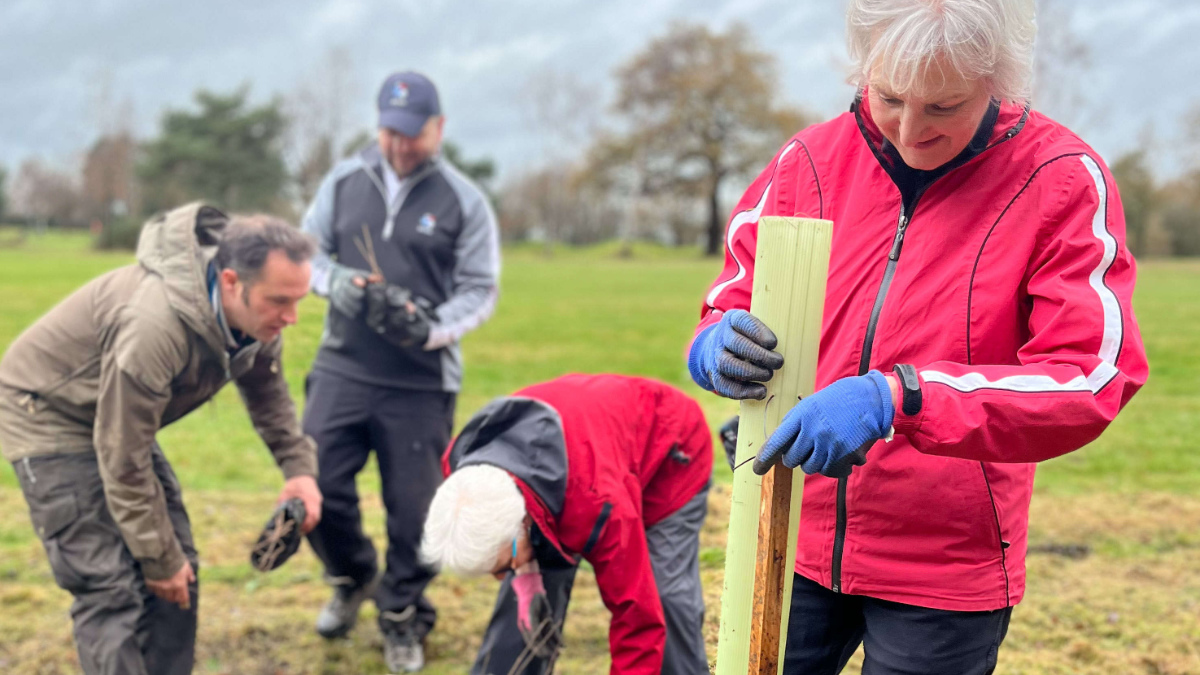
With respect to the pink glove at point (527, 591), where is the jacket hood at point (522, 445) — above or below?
above

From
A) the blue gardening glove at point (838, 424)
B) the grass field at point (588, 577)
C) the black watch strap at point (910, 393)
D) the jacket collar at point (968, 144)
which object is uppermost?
the jacket collar at point (968, 144)

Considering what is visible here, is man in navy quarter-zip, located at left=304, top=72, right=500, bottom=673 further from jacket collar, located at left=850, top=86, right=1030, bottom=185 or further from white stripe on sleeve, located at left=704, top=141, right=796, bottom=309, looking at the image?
jacket collar, located at left=850, top=86, right=1030, bottom=185

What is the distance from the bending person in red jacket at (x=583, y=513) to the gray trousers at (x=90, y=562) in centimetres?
101

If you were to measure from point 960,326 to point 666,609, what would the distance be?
5.25 ft

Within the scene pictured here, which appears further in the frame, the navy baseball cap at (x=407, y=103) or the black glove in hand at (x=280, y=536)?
the navy baseball cap at (x=407, y=103)

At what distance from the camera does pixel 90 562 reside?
2967 millimetres

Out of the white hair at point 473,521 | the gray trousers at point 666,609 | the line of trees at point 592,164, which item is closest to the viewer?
the white hair at point 473,521

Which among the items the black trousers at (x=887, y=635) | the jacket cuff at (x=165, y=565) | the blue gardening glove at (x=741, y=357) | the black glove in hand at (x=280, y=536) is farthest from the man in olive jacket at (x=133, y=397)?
the black trousers at (x=887, y=635)

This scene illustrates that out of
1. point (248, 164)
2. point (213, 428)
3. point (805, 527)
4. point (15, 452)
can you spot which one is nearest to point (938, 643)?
point (805, 527)

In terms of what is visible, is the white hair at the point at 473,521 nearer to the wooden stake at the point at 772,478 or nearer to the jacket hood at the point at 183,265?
the wooden stake at the point at 772,478

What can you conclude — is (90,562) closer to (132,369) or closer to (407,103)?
(132,369)

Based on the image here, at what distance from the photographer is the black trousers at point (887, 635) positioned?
6.11 ft

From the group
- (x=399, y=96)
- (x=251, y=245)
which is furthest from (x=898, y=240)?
(x=399, y=96)

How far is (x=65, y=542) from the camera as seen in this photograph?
2.99m
